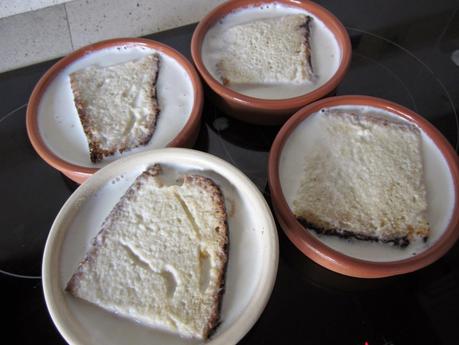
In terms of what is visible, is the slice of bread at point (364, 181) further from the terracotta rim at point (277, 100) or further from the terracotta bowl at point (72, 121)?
the terracotta bowl at point (72, 121)

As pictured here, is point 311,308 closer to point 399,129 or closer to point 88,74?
point 399,129

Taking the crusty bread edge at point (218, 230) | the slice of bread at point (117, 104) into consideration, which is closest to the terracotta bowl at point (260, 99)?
the slice of bread at point (117, 104)

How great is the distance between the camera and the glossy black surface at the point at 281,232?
96 cm

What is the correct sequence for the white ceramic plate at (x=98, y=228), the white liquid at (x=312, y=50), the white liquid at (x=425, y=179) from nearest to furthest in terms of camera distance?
the white ceramic plate at (x=98, y=228)
the white liquid at (x=425, y=179)
the white liquid at (x=312, y=50)

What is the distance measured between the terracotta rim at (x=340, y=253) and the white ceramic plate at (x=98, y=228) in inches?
2.6

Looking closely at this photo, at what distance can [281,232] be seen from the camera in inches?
41.6

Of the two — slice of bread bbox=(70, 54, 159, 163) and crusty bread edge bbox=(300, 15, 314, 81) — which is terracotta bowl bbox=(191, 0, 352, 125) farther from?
slice of bread bbox=(70, 54, 159, 163)

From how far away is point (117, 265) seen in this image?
2.97 feet

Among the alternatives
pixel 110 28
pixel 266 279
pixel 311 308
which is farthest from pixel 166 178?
pixel 110 28

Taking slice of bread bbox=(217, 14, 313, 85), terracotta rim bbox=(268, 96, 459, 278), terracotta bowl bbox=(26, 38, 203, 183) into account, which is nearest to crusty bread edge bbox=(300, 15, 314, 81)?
slice of bread bbox=(217, 14, 313, 85)

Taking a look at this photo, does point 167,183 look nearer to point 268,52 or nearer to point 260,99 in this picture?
point 260,99

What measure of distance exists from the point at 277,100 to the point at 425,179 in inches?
16.5

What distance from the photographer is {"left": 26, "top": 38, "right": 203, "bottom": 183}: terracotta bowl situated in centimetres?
107

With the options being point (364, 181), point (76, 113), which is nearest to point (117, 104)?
point (76, 113)
